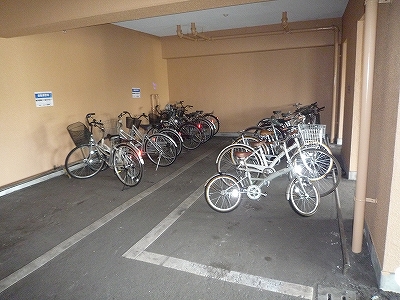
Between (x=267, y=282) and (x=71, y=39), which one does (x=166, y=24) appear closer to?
(x=71, y=39)

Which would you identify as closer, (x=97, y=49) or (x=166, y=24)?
(x=97, y=49)

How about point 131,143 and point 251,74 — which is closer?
point 131,143

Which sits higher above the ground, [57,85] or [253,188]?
[57,85]

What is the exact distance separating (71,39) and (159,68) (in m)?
3.03

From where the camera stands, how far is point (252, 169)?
3.55 meters

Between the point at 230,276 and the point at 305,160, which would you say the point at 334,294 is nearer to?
the point at 230,276

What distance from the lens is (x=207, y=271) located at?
91.9 inches

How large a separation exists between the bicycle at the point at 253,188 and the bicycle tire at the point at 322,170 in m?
0.24

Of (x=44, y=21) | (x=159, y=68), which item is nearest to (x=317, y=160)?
(x=44, y=21)

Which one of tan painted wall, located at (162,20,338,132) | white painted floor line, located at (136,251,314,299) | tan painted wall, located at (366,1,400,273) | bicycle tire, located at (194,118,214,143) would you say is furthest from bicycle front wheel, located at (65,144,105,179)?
tan painted wall, located at (366,1,400,273)

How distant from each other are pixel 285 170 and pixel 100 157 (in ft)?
10.4

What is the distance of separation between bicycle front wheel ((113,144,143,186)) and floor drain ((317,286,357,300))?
292cm

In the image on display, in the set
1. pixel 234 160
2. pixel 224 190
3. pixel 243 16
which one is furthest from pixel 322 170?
pixel 243 16

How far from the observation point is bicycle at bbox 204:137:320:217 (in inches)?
123
